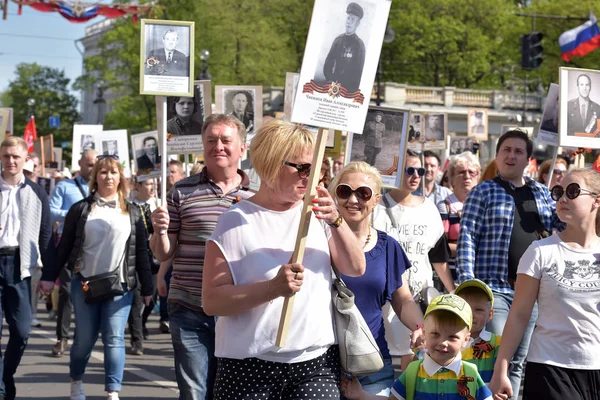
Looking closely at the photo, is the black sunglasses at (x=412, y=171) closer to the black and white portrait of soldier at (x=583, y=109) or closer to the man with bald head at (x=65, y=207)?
the black and white portrait of soldier at (x=583, y=109)

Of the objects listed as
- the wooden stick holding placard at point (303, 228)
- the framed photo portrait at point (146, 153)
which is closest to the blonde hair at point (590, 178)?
the wooden stick holding placard at point (303, 228)

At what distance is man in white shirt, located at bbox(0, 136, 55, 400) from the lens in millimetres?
8234

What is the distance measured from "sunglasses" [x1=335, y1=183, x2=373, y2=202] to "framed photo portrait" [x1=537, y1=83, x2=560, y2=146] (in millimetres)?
4584

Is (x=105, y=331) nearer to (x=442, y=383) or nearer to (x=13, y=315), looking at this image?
→ (x=13, y=315)

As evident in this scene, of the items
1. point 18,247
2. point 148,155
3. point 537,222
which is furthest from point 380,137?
point 148,155

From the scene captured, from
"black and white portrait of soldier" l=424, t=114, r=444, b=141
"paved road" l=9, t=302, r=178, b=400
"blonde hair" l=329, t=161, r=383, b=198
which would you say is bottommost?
"paved road" l=9, t=302, r=178, b=400

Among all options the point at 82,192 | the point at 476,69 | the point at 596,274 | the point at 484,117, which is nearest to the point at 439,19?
the point at 476,69

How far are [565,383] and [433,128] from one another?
10383mm

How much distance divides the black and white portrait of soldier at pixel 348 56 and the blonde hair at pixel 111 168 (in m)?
4.28

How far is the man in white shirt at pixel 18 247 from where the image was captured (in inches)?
324

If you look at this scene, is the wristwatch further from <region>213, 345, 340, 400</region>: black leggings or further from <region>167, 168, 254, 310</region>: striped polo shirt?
<region>167, 168, 254, 310</region>: striped polo shirt

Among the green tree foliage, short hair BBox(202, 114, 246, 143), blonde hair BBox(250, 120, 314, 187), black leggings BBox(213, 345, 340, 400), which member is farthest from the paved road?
the green tree foliage

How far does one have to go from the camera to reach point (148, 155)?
1350 centimetres

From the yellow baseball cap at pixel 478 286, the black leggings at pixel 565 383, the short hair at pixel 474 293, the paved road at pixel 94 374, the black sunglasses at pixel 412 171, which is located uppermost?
the black sunglasses at pixel 412 171
